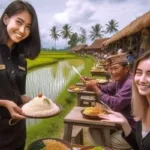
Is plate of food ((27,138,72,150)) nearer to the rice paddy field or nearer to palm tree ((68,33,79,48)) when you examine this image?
the rice paddy field

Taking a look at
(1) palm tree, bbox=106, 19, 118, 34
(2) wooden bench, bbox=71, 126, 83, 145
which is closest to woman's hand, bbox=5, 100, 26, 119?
(2) wooden bench, bbox=71, 126, 83, 145

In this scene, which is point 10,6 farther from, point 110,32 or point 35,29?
point 110,32

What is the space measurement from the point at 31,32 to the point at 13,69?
0.33 metres

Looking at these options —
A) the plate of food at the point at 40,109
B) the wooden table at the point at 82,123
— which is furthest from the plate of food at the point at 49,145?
the wooden table at the point at 82,123

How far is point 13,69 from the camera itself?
1.82 meters

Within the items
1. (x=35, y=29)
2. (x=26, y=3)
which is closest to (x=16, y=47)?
(x=35, y=29)

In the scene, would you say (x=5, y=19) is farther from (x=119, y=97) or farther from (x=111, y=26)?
(x=111, y=26)

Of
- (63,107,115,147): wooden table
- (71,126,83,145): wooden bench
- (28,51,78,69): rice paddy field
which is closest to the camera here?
(63,107,115,147): wooden table

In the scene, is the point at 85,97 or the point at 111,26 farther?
the point at 111,26

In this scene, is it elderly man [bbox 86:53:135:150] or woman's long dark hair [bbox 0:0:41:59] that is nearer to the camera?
woman's long dark hair [bbox 0:0:41:59]

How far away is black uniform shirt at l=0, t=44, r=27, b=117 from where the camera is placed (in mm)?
1733

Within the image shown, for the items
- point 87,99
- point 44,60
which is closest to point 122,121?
point 87,99

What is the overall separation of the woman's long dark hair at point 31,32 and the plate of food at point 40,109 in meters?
0.39

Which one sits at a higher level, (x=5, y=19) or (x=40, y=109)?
(x=5, y=19)
